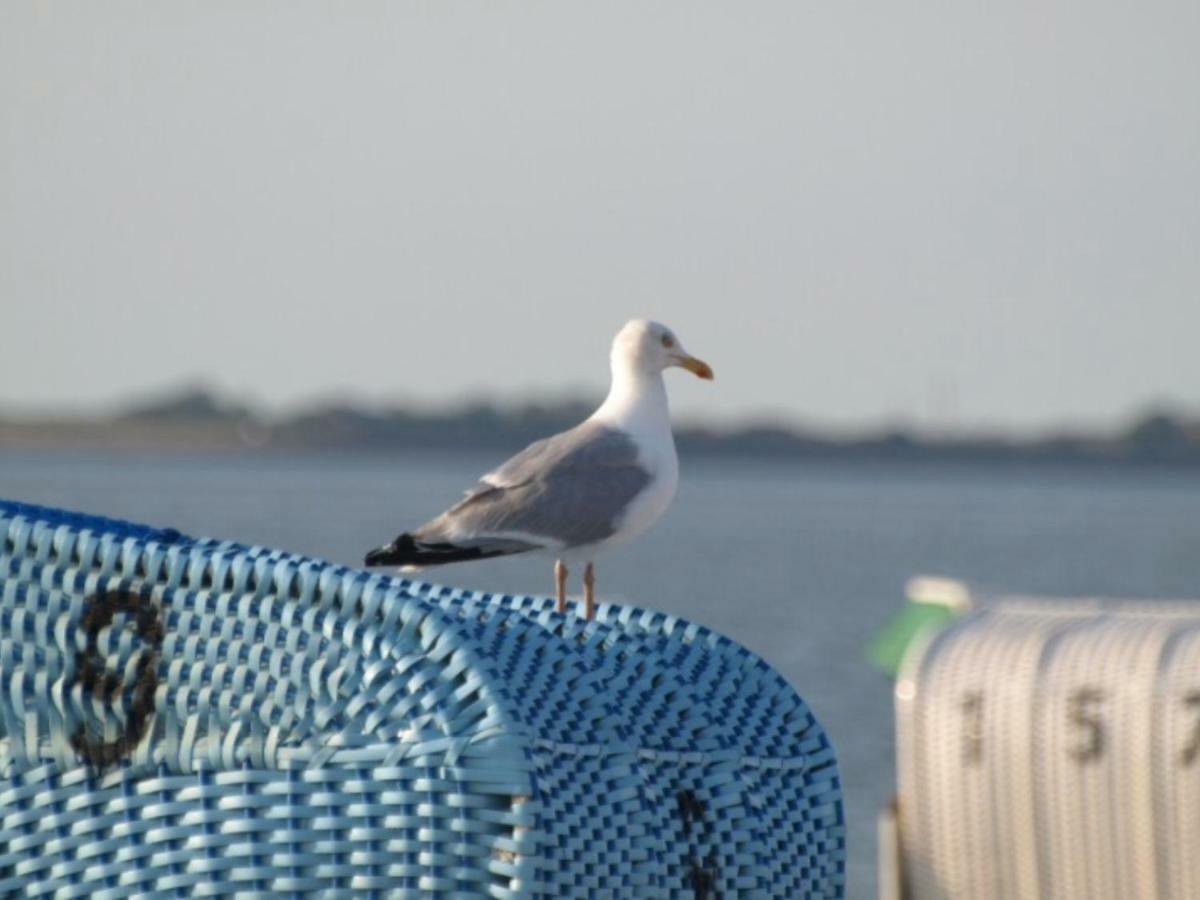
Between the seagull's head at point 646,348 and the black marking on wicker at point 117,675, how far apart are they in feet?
8.43

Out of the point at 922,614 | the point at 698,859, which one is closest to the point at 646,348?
the point at 698,859

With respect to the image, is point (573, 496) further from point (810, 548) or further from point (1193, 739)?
point (810, 548)

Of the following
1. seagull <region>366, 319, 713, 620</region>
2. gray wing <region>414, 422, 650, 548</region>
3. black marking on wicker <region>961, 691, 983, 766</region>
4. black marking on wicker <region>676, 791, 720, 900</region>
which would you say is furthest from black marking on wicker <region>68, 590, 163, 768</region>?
black marking on wicker <region>961, 691, 983, 766</region>

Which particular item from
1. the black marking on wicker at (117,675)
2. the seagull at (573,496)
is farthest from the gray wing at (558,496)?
the black marking on wicker at (117,675)

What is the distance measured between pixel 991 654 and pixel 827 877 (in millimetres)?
3498

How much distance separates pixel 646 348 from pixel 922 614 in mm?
2907

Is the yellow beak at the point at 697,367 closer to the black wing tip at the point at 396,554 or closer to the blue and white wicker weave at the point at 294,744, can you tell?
the black wing tip at the point at 396,554

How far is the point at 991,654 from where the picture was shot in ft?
23.2

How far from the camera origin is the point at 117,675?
3131mm

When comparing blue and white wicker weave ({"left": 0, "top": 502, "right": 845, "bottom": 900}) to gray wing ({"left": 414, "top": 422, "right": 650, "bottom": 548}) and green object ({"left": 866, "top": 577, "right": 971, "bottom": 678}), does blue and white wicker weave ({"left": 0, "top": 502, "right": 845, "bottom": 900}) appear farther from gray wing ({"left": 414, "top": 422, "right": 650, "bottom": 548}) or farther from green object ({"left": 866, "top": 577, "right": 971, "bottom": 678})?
green object ({"left": 866, "top": 577, "right": 971, "bottom": 678})

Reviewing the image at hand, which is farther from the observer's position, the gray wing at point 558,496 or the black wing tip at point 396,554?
the gray wing at point 558,496

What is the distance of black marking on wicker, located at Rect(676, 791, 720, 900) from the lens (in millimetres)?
3324

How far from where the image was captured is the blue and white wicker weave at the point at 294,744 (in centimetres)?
296

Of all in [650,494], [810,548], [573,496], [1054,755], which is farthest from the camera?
[810,548]
